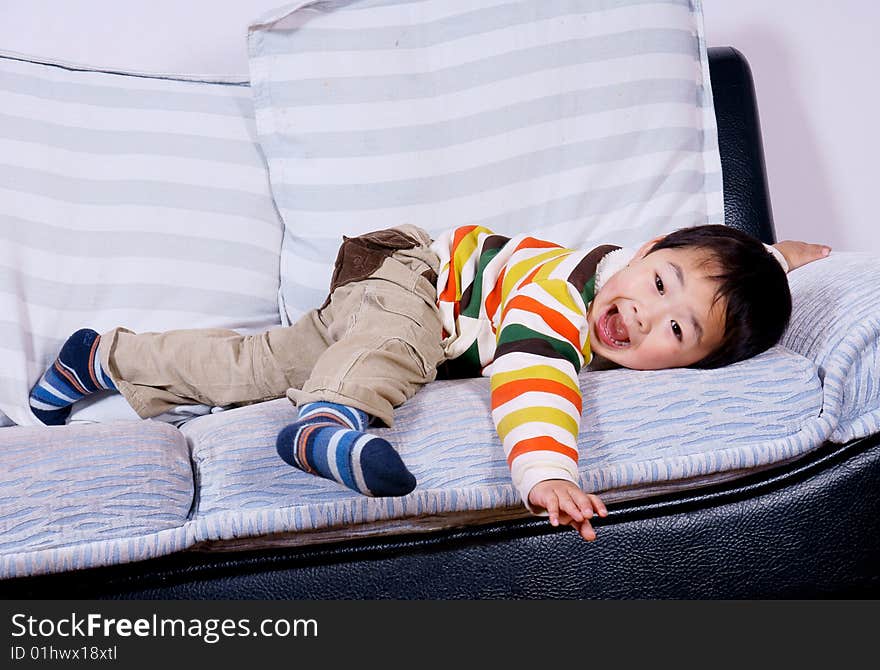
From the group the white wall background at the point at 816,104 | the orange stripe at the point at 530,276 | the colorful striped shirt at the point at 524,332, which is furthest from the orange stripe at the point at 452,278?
the white wall background at the point at 816,104

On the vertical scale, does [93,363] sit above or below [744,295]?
below

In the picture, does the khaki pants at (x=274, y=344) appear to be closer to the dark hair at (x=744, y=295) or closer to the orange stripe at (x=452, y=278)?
the orange stripe at (x=452, y=278)

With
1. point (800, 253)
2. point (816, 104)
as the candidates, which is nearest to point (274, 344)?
point (800, 253)

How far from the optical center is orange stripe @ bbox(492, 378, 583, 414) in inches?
39.3

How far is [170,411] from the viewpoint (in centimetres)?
135

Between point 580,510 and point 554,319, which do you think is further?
point 554,319

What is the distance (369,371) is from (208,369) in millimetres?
351

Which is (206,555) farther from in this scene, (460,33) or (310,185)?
(460,33)

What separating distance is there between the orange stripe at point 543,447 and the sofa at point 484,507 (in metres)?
0.10

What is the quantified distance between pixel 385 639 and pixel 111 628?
0.30m

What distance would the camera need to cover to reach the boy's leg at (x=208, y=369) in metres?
1.31

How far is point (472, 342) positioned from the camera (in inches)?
49.5

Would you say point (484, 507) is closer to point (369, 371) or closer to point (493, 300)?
point (369, 371)

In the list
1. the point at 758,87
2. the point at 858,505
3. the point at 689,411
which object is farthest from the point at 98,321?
the point at 758,87
